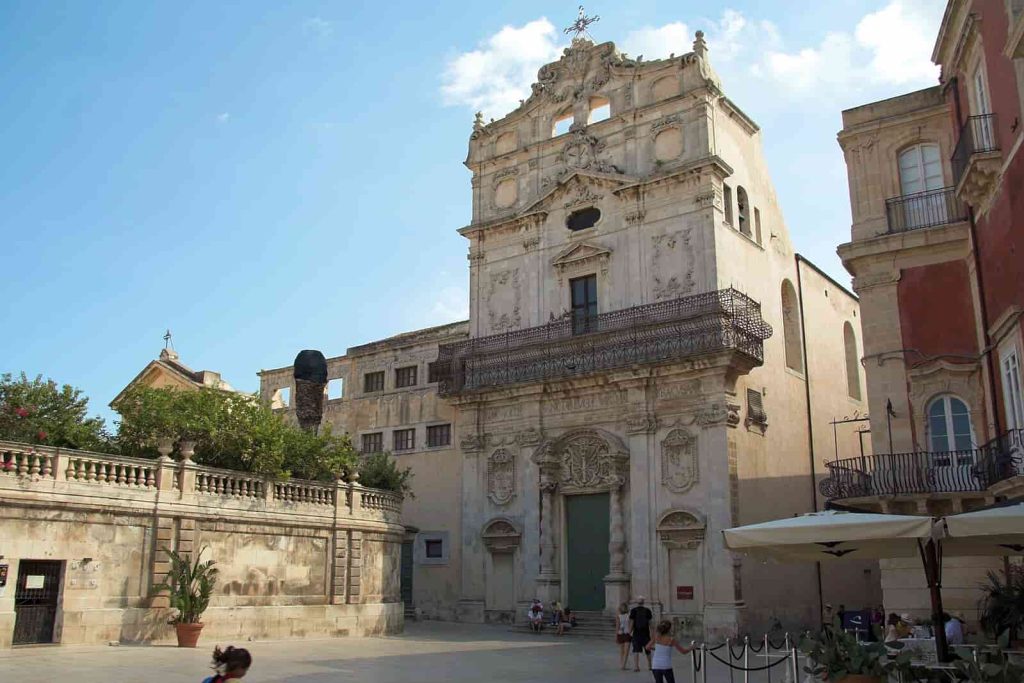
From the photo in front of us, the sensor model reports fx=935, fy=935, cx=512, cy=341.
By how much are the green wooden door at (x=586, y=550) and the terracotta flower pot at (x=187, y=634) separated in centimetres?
1246

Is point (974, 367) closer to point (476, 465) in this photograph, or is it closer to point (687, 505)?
point (687, 505)

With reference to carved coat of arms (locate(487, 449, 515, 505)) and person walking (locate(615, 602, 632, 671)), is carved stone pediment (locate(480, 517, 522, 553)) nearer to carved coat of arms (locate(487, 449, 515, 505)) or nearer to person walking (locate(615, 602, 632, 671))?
carved coat of arms (locate(487, 449, 515, 505))

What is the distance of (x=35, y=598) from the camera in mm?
17906

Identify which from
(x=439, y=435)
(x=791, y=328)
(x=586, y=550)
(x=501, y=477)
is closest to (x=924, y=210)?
(x=791, y=328)

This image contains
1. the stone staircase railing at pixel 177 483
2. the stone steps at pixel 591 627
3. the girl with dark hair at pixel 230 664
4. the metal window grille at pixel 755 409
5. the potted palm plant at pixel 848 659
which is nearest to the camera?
the girl with dark hair at pixel 230 664

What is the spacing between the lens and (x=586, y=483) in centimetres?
2873

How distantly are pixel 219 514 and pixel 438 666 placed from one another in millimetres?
6971

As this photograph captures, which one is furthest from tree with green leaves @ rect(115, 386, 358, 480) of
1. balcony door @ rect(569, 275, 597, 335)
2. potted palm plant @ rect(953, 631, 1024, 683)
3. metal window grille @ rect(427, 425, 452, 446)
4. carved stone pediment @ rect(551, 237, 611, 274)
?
potted palm plant @ rect(953, 631, 1024, 683)

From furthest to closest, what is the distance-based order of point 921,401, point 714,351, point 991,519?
point 714,351, point 921,401, point 991,519

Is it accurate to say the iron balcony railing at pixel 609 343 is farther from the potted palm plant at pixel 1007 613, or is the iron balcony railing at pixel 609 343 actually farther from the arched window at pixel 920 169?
the potted palm plant at pixel 1007 613

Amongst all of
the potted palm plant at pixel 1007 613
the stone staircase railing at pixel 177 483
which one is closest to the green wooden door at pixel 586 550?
the stone staircase railing at pixel 177 483

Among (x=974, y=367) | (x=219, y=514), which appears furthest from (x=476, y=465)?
(x=974, y=367)

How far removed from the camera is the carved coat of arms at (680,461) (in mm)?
26766

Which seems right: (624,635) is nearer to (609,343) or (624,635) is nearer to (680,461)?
(680,461)
